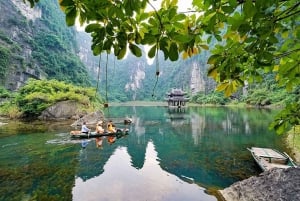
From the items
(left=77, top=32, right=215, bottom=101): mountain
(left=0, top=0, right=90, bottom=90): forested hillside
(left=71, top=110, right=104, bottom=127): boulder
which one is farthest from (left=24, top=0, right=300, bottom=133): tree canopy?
(left=77, top=32, right=215, bottom=101): mountain

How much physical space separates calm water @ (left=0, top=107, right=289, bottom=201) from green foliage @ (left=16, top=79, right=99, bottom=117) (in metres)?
11.4

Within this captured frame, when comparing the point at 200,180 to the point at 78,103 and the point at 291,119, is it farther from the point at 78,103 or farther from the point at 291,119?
the point at 78,103

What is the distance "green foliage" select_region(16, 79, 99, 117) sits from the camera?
29797 millimetres

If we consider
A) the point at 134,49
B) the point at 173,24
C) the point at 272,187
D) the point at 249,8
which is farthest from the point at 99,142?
the point at 249,8

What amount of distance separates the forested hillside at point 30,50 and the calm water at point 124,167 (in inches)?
1557

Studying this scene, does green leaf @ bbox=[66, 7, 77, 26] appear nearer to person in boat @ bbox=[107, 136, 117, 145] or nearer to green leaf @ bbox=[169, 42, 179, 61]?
green leaf @ bbox=[169, 42, 179, 61]

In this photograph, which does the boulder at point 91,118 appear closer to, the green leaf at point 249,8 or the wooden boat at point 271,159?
the wooden boat at point 271,159

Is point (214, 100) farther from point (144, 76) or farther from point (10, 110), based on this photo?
point (144, 76)

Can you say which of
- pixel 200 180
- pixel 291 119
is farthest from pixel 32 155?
pixel 291 119

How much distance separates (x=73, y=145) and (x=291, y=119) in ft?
47.7

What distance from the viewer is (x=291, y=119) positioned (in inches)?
95.3

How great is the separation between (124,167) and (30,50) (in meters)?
61.5

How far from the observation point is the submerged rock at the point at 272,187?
5.56 m

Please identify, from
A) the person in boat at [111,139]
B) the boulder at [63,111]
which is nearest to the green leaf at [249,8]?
the person in boat at [111,139]
